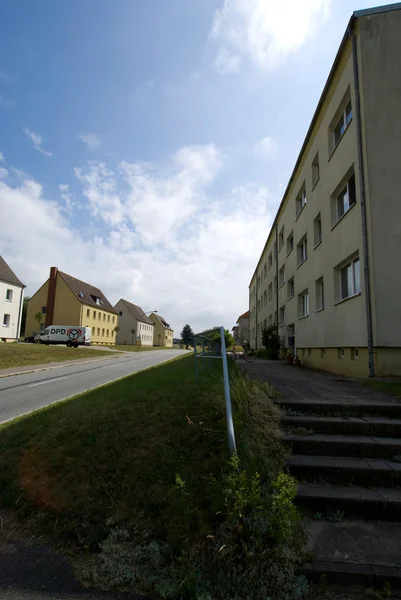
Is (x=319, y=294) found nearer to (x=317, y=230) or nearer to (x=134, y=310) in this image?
(x=317, y=230)

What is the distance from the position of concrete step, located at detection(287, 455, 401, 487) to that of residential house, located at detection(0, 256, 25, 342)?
41786 millimetres

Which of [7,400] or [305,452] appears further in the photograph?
[7,400]

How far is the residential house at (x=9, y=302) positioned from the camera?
39719 millimetres

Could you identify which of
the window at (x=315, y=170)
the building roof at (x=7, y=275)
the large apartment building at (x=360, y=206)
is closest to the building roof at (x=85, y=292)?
the building roof at (x=7, y=275)

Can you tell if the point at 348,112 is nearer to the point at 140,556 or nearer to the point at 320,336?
the point at 320,336

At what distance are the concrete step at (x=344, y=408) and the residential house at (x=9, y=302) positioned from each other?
134ft

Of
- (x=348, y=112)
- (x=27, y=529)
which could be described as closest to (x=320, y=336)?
(x=348, y=112)

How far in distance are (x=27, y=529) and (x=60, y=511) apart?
0.97 ft

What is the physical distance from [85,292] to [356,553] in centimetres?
6337

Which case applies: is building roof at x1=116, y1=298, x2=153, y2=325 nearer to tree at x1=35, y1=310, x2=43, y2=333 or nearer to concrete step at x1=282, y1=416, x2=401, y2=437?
tree at x1=35, y1=310, x2=43, y2=333

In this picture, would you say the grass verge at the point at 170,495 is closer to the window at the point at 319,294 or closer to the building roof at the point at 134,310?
the window at the point at 319,294

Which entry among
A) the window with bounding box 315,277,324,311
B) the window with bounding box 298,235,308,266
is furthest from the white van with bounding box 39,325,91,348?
the window with bounding box 315,277,324,311

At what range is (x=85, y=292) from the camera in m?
62.2

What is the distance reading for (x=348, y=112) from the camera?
1228 centimetres
